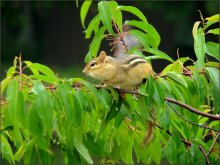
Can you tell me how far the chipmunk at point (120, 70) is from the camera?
284 cm

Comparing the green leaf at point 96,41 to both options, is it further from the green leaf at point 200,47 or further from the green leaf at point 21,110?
the green leaf at point 21,110

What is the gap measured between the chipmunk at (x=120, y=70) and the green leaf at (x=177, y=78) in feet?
0.41

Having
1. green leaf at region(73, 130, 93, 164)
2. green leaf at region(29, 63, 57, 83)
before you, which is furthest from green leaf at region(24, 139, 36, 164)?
green leaf at region(29, 63, 57, 83)

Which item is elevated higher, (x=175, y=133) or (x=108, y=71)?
(x=108, y=71)

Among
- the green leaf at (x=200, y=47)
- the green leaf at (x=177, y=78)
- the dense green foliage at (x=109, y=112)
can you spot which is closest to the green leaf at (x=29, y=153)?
the dense green foliage at (x=109, y=112)

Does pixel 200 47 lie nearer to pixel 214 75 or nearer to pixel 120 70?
pixel 214 75

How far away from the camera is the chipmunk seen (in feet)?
9.31

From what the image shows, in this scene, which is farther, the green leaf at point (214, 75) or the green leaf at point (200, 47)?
the green leaf at point (200, 47)

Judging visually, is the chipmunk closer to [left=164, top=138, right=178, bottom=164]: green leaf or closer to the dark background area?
[left=164, top=138, right=178, bottom=164]: green leaf

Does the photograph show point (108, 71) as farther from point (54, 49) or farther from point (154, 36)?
point (54, 49)

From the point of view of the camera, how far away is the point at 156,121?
2906 millimetres

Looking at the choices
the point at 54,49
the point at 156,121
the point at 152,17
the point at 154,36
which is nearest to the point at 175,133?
the point at 156,121

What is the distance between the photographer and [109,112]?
2654mm

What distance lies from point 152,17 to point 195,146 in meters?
18.1
